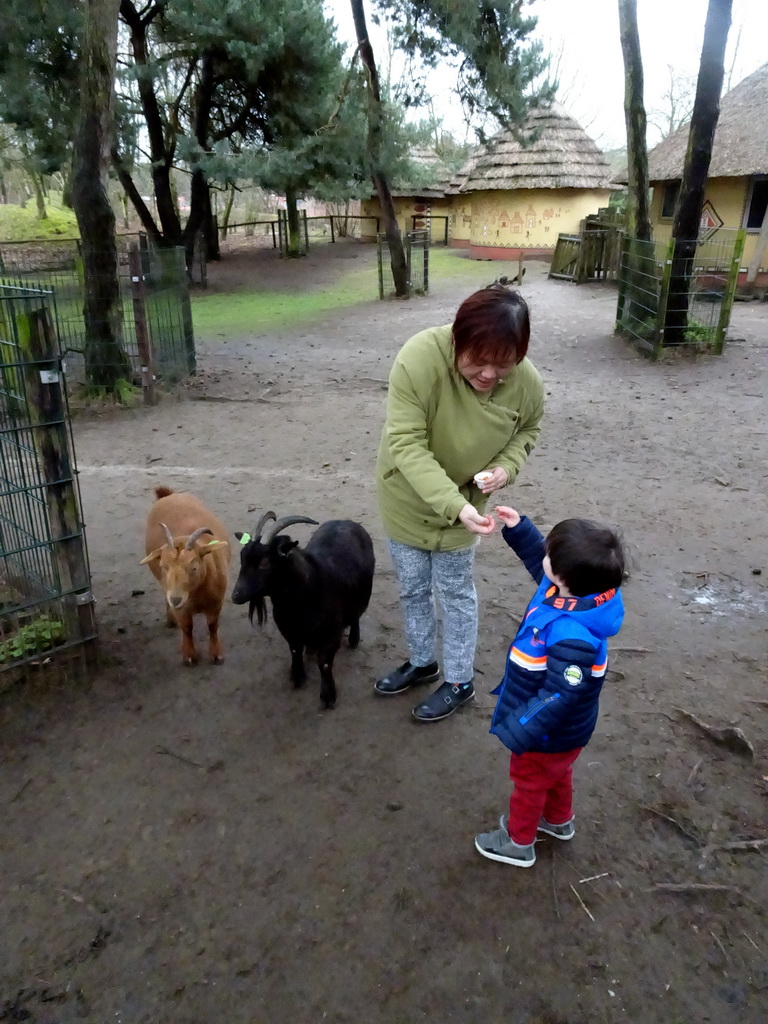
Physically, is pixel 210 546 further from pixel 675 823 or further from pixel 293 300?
pixel 293 300

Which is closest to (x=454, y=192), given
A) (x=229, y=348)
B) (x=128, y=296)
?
(x=229, y=348)

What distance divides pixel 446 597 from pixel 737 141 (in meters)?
18.8

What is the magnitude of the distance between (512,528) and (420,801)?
3.95 feet

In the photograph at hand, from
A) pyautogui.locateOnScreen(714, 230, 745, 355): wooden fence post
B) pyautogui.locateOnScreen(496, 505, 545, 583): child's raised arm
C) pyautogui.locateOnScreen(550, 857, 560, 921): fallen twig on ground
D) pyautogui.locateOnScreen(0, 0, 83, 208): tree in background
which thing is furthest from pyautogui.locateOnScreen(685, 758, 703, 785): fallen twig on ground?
pyautogui.locateOnScreen(0, 0, 83, 208): tree in background

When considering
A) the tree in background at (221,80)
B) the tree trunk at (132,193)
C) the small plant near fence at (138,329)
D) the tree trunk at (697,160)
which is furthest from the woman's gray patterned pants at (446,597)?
the tree trunk at (132,193)

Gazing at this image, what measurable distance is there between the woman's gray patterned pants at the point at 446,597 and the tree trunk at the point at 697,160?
8953 millimetres

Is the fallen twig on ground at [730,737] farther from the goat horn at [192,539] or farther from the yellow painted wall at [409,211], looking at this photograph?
the yellow painted wall at [409,211]

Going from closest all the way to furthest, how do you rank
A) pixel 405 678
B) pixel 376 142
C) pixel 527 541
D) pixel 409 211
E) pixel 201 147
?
pixel 527 541 → pixel 405 678 → pixel 376 142 → pixel 201 147 → pixel 409 211

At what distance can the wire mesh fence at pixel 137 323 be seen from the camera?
28.1ft

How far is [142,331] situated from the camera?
28.1ft

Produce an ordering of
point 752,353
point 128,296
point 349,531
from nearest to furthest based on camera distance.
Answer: point 349,531
point 128,296
point 752,353

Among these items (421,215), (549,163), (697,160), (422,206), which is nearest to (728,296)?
(697,160)

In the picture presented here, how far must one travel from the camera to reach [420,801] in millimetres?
2943

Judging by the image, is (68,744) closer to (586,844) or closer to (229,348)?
(586,844)
